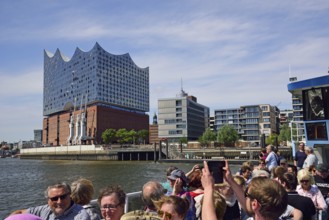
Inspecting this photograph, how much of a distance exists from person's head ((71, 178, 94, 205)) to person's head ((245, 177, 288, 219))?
2291 mm

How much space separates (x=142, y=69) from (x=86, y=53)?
30192 mm

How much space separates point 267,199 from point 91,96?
12083cm

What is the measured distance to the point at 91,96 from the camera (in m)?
120

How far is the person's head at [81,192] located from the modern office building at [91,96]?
4046 inches

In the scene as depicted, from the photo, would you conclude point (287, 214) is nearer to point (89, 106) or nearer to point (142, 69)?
point (89, 106)

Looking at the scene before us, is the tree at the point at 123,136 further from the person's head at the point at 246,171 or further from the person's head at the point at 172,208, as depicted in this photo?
the person's head at the point at 172,208

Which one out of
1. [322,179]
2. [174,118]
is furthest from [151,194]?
[174,118]

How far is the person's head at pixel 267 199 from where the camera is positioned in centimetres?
236

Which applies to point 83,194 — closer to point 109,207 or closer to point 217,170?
point 109,207

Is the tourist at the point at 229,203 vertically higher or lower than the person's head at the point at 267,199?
A: lower

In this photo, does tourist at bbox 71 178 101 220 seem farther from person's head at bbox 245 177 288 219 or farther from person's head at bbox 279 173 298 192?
person's head at bbox 279 173 298 192

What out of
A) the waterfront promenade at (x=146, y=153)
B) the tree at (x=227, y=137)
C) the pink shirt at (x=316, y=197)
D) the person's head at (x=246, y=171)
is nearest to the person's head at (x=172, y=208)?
the pink shirt at (x=316, y=197)

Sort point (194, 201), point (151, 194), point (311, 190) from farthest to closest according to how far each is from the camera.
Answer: point (311, 190) → point (194, 201) → point (151, 194)

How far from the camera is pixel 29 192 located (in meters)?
22.3
